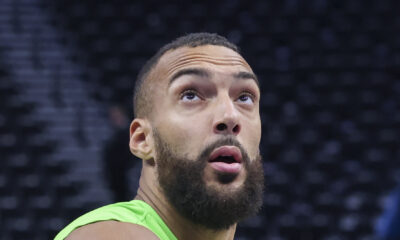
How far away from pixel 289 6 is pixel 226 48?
4.74 m

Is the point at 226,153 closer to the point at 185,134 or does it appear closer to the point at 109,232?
the point at 185,134

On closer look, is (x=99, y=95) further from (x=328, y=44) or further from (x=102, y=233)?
(x=102, y=233)

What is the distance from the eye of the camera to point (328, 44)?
6.58 metres

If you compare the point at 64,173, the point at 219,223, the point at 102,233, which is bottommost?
the point at 102,233

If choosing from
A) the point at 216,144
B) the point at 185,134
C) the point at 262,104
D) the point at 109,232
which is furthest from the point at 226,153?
the point at 262,104

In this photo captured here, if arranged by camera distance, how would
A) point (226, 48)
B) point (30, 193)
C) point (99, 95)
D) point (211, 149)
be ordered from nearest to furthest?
point (211, 149), point (226, 48), point (30, 193), point (99, 95)

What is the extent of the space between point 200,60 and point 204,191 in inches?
17.8

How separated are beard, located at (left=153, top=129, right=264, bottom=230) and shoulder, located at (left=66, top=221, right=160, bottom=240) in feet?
0.75

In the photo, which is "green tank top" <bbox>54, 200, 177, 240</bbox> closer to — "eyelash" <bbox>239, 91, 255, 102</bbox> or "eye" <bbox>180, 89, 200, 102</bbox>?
"eye" <bbox>180, 89, 200, 102</bbox>

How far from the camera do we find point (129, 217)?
1.75 metres

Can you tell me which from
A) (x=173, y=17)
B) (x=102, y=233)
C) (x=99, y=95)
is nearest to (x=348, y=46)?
(x=173, y=17)

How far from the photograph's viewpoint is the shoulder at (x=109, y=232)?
1602mm

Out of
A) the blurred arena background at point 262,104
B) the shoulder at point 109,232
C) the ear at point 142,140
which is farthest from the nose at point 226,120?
the blurred arena background at point 262,104

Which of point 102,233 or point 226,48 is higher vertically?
point 226,48
